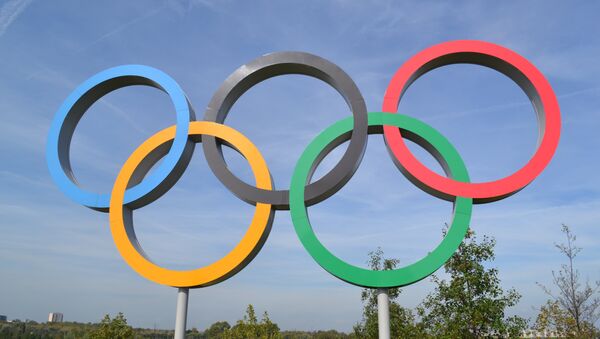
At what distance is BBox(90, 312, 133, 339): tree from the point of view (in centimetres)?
2411

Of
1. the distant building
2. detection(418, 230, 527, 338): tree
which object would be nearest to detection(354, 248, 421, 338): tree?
detection(418, 230, 527, 338): tree

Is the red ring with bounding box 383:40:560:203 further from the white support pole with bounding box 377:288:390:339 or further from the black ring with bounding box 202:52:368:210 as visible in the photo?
the white support pole with bounding box 377:288:390:339

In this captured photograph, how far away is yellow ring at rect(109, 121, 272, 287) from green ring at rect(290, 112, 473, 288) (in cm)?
85

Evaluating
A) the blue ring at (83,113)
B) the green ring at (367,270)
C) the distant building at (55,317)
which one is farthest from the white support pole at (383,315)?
the distant building at (55,317)

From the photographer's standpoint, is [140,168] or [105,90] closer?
[140,168]

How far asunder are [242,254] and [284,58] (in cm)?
517

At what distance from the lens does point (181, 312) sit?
37.8 ft

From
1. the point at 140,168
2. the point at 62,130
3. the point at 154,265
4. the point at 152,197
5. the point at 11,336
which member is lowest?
the point at 11,336

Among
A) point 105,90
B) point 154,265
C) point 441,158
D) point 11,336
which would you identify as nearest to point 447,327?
point 441,158

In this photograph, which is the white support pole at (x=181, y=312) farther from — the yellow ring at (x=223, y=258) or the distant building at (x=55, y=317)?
the distant building at (x=55, y=317)

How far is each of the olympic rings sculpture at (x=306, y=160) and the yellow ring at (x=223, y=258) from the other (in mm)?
26

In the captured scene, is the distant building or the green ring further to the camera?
the distant building

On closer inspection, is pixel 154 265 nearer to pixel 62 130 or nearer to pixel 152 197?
pixel 152 197

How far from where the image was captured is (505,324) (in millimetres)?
17312
